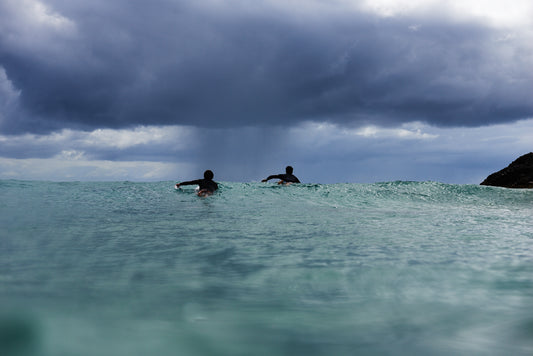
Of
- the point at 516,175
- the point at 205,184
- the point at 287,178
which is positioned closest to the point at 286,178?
the point at 287,178

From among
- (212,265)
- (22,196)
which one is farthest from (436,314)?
(22,196)

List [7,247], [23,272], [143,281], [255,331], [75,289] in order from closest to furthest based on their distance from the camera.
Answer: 1. [255,331]
2. [75,289]
3. [143,281]
4. [23,272]
5. [7,247]

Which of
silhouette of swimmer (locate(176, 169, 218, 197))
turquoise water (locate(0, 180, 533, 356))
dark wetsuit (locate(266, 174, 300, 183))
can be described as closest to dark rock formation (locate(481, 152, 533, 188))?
dark wetsuit (locate(266, 174, 300, 183))

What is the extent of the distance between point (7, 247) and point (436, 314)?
242 inches

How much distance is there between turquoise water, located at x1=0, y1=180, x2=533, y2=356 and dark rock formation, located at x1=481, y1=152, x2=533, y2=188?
2542cm

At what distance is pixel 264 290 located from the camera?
3.80m

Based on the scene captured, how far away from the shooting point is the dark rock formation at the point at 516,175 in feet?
95.1

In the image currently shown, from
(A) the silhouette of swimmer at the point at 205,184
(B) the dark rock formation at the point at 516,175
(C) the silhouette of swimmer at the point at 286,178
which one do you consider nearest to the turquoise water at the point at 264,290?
(A) the silhouette of swimmer at the point at 205,184

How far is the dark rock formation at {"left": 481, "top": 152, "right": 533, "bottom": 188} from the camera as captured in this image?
95.1ft

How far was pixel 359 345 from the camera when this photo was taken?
8.61 feet

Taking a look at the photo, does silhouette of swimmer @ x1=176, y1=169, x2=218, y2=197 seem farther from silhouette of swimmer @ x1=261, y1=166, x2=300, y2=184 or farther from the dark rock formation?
the dark rock formation

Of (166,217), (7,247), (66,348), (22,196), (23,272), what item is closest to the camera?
(66,348)

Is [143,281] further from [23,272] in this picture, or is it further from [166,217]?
[166,217]

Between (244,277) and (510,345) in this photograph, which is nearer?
(510,345)
